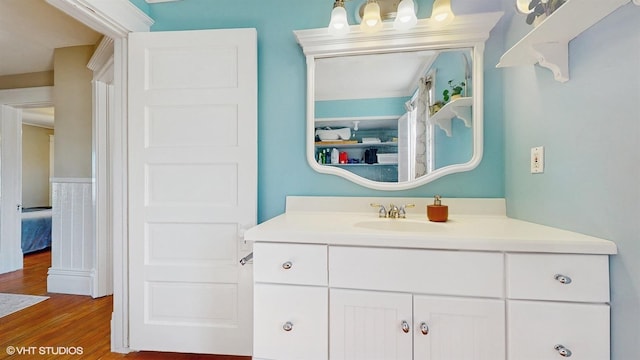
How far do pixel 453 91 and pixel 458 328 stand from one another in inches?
46.9

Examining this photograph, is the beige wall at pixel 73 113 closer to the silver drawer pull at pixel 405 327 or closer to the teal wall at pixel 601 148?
the silver drawer pull at pixel 405 327

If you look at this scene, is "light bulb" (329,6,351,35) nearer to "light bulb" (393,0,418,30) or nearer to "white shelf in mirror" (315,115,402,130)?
"light bulb" (393,0,418,30)

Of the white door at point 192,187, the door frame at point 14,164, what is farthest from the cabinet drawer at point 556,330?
the door frame at point 14,164

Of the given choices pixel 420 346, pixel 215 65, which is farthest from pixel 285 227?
pixel 215 65

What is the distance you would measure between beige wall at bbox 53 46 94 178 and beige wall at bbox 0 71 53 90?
0.65 meters

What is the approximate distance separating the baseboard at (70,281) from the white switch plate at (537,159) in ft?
11.3

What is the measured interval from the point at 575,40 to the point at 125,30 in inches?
85.1

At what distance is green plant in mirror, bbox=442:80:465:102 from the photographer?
1541mm

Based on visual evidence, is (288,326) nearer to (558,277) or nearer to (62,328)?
(558,277)

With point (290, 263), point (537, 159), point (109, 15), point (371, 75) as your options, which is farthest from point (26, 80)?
point (537, 159)

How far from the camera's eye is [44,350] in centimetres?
173

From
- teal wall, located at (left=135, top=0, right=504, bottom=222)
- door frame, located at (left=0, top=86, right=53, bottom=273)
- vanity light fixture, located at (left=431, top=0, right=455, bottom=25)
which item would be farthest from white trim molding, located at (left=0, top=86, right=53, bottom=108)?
vanity light fixture, located at (left=431, top=0, right=455, bottom=25)

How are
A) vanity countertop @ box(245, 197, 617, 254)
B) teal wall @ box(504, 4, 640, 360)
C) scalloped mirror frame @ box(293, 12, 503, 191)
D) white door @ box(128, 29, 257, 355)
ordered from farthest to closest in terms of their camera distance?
white door @ box(128, 29, 257, 355)
scalloped mirror frame @ box(293, 12, 503, 191)
vanity countertop @ box(245, 197, 617, 254)
teal wall @ box(504, 4, 640, 360)

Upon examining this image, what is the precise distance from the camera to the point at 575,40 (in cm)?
98
